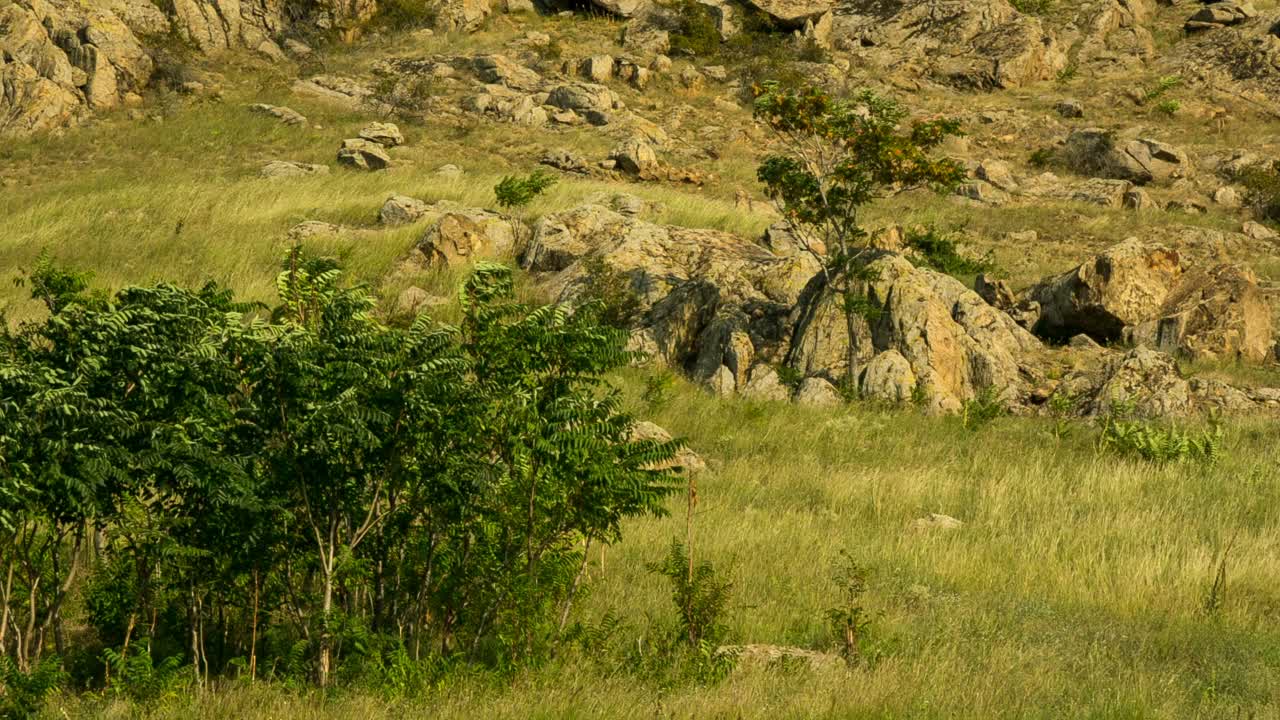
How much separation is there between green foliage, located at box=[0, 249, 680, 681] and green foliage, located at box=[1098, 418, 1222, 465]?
9225 millimetres

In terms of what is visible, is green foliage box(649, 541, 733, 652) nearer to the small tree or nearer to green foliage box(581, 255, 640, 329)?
the small tree

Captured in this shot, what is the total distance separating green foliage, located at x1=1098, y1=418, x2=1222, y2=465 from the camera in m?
14.0

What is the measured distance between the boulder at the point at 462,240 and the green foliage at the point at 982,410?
1080 centimetres

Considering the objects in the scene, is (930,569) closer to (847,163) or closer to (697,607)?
(697,607)

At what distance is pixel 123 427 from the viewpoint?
21.2 feet

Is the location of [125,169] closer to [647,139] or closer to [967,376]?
[647,139]

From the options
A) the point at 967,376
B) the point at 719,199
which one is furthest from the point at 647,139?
the point at 967,376

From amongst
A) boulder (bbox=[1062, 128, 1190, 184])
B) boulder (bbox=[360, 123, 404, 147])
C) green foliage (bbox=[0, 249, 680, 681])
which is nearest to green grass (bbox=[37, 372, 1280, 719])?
green foliage (bbox=[0, 249, 680, 681])

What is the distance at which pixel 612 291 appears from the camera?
20.9 metres

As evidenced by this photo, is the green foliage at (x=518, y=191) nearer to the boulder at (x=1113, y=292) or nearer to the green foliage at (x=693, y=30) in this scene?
the boulder at (x=1113, y=292)

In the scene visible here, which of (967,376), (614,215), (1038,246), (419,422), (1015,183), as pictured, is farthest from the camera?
(1015,183)

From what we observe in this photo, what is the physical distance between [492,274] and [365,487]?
5.39ft

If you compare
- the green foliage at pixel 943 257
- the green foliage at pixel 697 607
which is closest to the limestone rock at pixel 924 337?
the green foliage at pixel 943 257

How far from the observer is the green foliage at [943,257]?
25250mm
